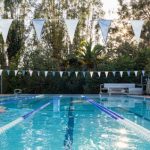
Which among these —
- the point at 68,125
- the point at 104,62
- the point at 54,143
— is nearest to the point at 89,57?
the point at 104,62

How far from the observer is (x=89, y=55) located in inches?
907

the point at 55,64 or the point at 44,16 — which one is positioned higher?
the point at 44,16

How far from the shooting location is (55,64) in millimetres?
22688

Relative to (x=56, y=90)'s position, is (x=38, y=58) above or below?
above

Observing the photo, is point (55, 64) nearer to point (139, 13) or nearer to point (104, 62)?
point (104, 62)

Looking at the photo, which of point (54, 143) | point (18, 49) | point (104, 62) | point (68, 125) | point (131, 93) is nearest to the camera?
point (54, 143)

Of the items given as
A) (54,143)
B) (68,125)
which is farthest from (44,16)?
(54,143)

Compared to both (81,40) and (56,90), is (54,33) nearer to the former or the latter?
(81,40)

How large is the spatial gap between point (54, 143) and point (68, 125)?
206cm

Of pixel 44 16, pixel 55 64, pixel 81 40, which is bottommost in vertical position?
pixel 55 64

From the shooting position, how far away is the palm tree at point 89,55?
23.1 meters

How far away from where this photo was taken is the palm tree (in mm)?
23062

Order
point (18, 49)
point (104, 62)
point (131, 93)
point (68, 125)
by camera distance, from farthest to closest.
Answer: point (18, 49), point (104, 62), point (131, 93), point (68, 125)

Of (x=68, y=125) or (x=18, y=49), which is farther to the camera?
(x=18, y=49)
